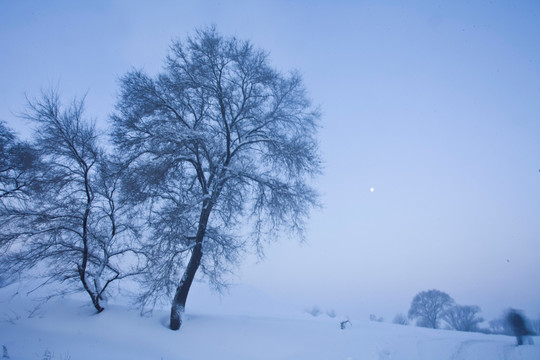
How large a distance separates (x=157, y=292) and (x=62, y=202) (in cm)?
461

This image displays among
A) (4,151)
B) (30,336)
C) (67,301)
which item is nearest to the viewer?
(30,336)

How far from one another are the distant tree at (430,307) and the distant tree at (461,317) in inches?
49.1

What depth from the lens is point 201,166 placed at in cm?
920

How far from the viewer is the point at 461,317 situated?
51.2 meters

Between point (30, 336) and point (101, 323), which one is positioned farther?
point (101, 323)

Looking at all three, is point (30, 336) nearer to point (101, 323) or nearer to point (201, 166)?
point (101, 323)

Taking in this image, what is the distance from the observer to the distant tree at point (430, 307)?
51.9m

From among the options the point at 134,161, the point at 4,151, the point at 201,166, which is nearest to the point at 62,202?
the point at 134,161

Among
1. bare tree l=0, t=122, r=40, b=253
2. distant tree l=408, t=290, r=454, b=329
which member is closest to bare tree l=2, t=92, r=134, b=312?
bare tree l=0, t=122, r=40, b=253

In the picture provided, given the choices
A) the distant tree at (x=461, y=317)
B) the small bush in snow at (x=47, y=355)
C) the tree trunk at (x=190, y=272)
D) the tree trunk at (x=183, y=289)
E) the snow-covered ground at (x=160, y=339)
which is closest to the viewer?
the small bush in snow at (x=47, y=355)

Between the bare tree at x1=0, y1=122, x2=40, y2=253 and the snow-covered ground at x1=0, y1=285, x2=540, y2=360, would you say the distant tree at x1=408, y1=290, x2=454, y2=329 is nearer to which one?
the snow-covered ground at x1=0, y1=285, x2=540, y2=360

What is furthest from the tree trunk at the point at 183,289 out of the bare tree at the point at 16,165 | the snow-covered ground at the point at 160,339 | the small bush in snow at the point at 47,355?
the bare tree at the point at 16,165

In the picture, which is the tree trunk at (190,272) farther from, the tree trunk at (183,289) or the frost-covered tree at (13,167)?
the frost-covered tree at (13,167)

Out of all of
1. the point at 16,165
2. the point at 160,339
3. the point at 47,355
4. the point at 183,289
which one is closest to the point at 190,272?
the point at 183,289
